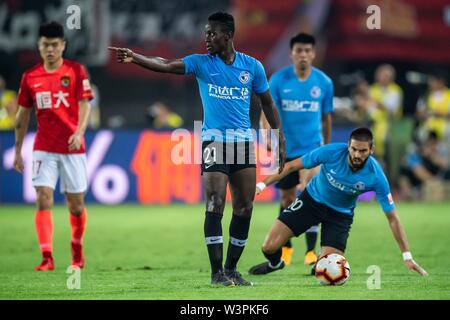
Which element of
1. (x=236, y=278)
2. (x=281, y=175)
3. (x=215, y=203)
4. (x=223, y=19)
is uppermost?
(x=223, y=19)

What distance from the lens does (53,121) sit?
1176 centimetres

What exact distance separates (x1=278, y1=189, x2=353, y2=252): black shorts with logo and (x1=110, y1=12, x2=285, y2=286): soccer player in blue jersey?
992 mm

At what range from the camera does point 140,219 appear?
18.2 m

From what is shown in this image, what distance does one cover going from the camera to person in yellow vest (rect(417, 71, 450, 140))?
2273 cm

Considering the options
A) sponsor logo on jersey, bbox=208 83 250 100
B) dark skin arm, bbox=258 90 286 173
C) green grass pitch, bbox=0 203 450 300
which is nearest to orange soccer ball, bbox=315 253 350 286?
green grass pitch, bbox=0 203 450 300

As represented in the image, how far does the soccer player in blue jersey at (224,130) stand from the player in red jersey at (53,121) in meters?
2.27

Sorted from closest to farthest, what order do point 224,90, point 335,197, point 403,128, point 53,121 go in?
point 224,90 < point 335,197 < point 53,121 < point 403,128

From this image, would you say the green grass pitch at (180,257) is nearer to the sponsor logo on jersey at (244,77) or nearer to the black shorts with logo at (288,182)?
the black shorts with logo at (288,182)

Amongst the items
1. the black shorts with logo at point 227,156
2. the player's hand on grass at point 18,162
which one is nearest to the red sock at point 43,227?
the player's hand on grass at point 18,162

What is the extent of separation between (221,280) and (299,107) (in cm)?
349

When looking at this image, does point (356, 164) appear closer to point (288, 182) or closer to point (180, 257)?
point (288, 182)

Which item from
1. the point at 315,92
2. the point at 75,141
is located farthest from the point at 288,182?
the point at 75,141

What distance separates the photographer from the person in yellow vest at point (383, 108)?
22.3m

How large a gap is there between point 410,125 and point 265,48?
3481mm
